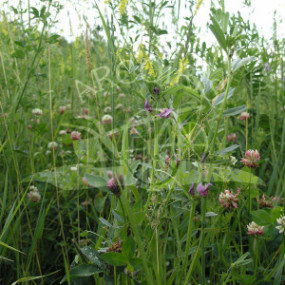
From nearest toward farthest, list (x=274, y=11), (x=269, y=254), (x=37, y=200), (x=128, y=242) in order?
(x=128, y=242), (x=269, y=254), (x=37, y=200), (x=274, y=11)

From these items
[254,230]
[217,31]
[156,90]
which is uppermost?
[217,31]

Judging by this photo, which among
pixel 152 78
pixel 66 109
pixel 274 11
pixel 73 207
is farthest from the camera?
pixel 66 109

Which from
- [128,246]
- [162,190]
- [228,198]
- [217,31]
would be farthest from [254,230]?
[217,31]

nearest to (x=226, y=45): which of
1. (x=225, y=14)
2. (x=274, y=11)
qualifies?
(x=225, y=14)

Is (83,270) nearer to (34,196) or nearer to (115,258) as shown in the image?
(115,258)

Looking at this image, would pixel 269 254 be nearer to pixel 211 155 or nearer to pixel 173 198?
pixel 173 198

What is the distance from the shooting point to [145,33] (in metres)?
1.23

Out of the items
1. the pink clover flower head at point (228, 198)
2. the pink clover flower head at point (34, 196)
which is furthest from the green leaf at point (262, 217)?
the pink clover flower head at point (34, 196)

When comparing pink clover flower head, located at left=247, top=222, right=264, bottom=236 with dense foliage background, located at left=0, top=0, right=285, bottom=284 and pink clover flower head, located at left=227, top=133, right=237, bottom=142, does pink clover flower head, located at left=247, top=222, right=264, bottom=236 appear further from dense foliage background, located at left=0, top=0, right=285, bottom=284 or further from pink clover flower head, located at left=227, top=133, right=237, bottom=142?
pink clover flower head, located at left=227, top=133, right=237, bottom=142

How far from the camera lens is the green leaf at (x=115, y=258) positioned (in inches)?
22.3

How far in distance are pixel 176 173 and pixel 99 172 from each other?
249mm

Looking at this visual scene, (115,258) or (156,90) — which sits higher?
(156,90)

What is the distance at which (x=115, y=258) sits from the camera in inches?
22.7

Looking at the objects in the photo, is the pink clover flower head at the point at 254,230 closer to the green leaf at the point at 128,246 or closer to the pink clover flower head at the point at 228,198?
the pink clover flower head at the point at 228,198
